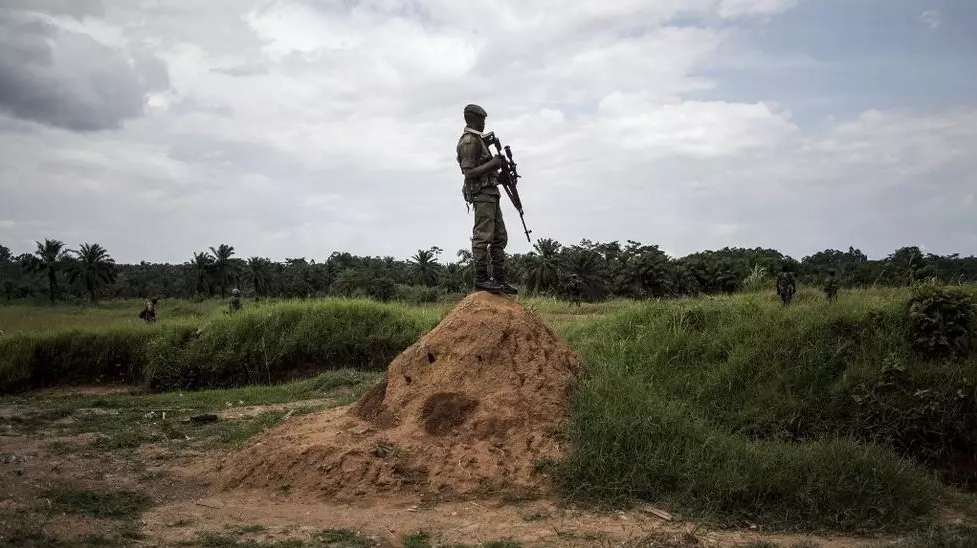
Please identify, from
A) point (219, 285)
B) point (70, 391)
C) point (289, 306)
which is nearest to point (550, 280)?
point (289, 306)

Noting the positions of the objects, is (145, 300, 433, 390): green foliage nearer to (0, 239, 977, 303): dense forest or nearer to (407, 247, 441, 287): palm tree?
(0, 239, 977, 303): dense forest

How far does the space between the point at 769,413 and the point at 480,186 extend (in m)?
3.88

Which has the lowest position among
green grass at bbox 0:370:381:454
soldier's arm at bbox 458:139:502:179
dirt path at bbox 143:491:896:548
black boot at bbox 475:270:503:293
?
dirt path at bbox 143:491:896:548

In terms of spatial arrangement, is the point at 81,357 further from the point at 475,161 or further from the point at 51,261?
the point at 51,261

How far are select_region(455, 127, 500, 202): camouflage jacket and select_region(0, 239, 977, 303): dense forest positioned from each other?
10.4 metres

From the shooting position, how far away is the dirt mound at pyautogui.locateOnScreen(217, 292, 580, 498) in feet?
20.2

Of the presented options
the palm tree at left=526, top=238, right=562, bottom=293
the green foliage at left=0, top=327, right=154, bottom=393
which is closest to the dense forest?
the palm tree at left=526, top=238, right=562, bottom=293

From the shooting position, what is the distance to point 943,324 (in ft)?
27.1

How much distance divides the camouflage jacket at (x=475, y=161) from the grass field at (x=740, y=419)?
84.3 inches

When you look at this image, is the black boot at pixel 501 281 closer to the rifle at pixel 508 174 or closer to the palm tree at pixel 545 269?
the rifle at pixel 508 174

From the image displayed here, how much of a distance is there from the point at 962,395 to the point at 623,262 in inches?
1128

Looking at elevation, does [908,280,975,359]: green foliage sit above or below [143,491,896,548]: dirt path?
above

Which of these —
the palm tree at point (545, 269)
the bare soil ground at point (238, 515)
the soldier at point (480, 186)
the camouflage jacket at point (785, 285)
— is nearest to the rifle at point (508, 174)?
the soldier at point (480, 186)

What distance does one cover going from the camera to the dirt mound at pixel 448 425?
614 centimetres
